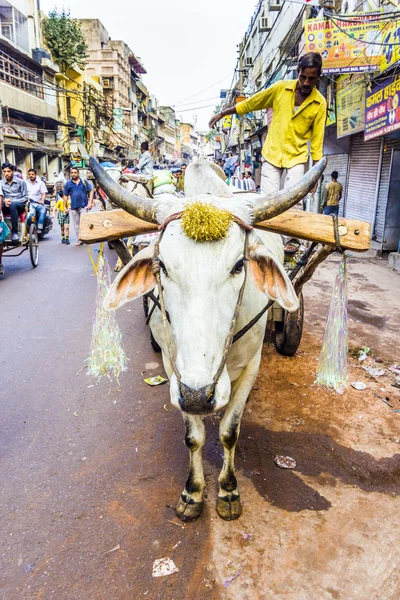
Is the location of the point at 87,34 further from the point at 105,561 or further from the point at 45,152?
the point at 105,561

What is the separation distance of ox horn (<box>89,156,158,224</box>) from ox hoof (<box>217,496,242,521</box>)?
170cm

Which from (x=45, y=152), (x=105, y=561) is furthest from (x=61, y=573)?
(x=45, y=152)

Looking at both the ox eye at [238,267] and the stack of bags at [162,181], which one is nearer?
the ox eye at [238,267]

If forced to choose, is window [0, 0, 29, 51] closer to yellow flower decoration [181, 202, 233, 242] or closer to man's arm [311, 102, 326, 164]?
man's arm [311, 102, 326, 164]

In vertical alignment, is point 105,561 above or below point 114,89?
below

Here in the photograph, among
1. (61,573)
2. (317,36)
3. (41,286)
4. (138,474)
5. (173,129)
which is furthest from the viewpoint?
(173,129)

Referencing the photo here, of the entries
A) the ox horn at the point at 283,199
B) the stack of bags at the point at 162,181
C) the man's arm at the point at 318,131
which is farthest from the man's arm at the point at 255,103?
the ox horn at the point at 283,199

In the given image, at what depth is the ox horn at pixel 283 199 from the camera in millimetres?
2221

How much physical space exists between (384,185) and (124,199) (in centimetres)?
1009

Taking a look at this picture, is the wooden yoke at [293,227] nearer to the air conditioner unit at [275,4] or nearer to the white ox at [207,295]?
the white ox at [207,295]

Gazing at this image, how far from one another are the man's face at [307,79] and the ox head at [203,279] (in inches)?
89.0

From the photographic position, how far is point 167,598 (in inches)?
80.9

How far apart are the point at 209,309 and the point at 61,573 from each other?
5.21 feet

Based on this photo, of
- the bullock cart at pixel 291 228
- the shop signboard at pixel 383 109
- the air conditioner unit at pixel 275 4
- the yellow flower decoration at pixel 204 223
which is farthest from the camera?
the air conditioner unit at pixel 275 4
